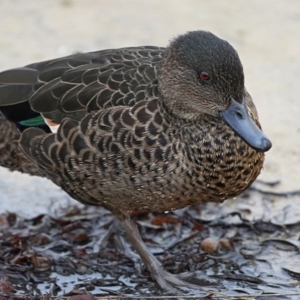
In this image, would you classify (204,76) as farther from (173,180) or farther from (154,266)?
(154,266)

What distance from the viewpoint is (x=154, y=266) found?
617 centimetres

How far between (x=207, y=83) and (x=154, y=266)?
1.21m

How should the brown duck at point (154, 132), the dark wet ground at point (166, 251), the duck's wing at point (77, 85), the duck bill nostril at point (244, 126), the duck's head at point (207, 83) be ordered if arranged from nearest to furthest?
the duck bill nostril at point (244, 126)
the duck's head at point (207, 83)
the brown duck at point (154, 132)
the duck's wing at point (77, 85)
the dark wet ground at point (166, 251)

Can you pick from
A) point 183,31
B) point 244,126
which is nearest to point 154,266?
point 244,126

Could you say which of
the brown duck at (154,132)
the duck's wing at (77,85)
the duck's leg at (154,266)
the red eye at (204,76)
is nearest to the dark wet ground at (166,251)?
the duck's leg at (154,266)

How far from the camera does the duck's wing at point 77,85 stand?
5.98 metres

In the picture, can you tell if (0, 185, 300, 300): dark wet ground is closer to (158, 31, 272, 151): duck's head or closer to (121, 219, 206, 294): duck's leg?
(121, 219, 206, 294): duck's leg

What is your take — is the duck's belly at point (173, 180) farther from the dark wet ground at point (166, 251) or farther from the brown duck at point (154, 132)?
the dark wet ground at point (166, 251)

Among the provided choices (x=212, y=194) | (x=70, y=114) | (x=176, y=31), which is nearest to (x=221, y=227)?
(x=212, y=194)

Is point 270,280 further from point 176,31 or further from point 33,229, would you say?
point 176,31

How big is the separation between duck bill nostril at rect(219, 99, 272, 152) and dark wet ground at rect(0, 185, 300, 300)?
947 mm

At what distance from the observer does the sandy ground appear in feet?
27.4

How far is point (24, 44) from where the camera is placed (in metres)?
9.09

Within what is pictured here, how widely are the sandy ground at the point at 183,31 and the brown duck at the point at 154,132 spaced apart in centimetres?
191
